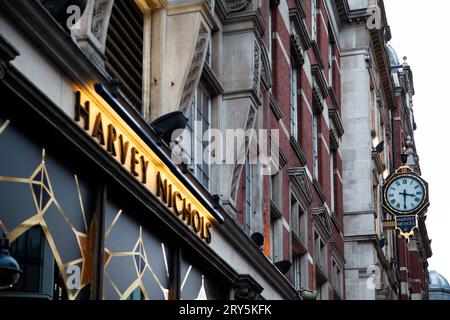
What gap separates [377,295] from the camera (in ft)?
153

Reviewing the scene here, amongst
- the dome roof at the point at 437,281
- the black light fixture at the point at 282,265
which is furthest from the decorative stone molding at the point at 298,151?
the dome roof at the point at 437,281

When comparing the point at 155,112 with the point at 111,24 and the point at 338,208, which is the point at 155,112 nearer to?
the point at 111,24

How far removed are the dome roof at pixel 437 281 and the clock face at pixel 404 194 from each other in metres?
58.6

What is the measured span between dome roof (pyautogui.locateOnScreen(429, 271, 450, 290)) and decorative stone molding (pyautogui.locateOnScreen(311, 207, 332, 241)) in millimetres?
70507

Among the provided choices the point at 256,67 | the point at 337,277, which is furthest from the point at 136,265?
the point at 337,277

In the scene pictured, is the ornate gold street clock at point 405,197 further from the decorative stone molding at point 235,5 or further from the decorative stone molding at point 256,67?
the decorative stone molding at point 235,5

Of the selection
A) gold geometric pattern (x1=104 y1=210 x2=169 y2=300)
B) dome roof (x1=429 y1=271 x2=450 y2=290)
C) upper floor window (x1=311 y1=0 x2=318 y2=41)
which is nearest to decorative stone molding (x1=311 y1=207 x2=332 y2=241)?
upper floor window (x1=311 y1=0 x2=318 y2=41)

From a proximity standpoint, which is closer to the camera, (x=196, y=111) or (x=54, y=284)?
(x=54, y=284)

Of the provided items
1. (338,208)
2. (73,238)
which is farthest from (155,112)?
(338,208)

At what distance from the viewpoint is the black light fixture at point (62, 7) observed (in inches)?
506

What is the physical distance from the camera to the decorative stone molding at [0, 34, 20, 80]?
11133 millimetres

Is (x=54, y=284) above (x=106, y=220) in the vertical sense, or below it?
below

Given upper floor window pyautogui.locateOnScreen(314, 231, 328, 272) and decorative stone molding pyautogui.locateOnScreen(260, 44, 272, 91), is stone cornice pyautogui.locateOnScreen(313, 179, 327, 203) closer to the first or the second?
upper floor window pyautogui.locateOnScreen(314, 231, 328, 272)

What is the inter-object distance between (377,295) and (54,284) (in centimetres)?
3513
